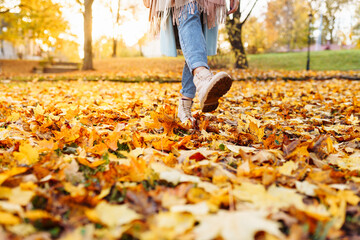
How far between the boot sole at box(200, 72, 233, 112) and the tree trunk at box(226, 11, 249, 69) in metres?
9.45

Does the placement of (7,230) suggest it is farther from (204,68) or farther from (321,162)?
(204,68)

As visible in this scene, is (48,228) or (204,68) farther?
(204,68)

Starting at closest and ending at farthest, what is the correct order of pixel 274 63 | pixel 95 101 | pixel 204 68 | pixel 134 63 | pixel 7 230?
pixel 7 230 → pixel 204 68 → pixel 95 101 → pixel 134 63 → pixel 274 63

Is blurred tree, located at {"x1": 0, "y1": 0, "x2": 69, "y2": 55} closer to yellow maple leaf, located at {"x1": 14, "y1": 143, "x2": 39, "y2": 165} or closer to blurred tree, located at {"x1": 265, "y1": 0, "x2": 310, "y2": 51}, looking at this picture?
yellow maple leaf, located at {"x1": 14, "y1": 143, "x2": 39, "y2": 165}

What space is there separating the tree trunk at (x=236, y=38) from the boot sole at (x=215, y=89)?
945 cm

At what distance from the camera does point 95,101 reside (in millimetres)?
3285

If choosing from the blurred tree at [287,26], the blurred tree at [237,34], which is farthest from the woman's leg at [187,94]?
the blurred tree at [287,26]

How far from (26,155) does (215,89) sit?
41.1 inches

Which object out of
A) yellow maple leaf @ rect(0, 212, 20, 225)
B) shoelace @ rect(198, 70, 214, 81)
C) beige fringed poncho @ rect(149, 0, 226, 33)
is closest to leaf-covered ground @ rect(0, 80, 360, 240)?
yellow maple leaf @ rect(0, 212, 20, 225)

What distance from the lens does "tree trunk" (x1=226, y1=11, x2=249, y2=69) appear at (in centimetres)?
1080

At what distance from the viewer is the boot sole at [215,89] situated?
65.2 inches

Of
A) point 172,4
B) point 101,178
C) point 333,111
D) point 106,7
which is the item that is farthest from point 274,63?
point 106,7

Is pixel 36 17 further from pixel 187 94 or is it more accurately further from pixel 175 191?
pixel 175 191

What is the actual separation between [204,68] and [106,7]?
28196mm
